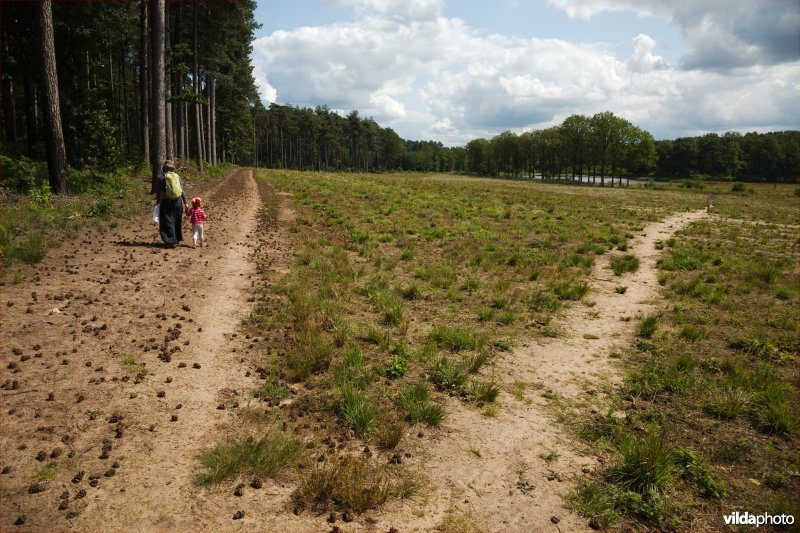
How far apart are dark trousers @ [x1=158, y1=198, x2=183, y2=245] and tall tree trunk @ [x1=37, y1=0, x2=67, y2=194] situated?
672 centimetres

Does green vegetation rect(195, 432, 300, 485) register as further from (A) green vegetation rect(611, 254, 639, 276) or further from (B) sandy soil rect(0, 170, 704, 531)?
(A) green vegetation rect(611, 254, 639, 276)

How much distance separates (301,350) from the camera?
7078 mm

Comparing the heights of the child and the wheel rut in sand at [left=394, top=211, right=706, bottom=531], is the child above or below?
above

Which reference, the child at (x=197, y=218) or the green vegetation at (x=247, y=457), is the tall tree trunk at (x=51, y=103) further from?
the green vegetation at (x=247, y=457)

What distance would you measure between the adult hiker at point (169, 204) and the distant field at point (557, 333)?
372 centimetres

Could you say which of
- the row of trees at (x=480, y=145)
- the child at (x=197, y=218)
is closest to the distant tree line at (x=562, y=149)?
the row of trees at (x=480, y=145)

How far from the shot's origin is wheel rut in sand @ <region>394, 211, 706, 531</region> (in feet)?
14.0

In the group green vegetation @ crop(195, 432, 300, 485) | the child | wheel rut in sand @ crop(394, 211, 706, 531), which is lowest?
wheel rut in sand @ crop(394, 211, 706, 531)

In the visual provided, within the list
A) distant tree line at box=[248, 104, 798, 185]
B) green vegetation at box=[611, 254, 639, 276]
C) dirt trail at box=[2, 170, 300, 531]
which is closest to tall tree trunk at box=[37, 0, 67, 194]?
dirt trail at box=[2, 170, 300, 531]

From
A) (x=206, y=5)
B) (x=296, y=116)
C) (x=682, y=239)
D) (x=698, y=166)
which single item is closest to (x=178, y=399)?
(x=682, y=239)

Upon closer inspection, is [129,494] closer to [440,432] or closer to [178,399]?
[178,399]

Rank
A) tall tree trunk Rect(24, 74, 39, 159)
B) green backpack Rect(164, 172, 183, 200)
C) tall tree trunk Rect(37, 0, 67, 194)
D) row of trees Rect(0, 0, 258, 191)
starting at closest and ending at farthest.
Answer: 1. green backpack Rect(164, 172, 183, 200)
2. tall tree trunk Rect(37, 0, 67, 194)
3. row of trees Rect(0, 0, 258, 191)
4. tall tree trunk Rect(24, 74, 39, 159)

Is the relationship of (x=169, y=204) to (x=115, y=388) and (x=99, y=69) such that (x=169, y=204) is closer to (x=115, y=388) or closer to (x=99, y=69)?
(x=115, y=388)

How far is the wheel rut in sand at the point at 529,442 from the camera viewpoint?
4.25m
